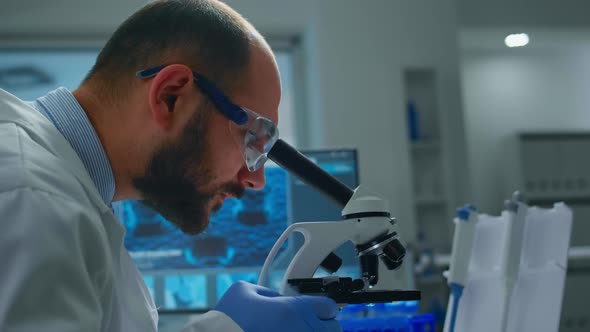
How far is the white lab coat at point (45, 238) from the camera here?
0.61 meters

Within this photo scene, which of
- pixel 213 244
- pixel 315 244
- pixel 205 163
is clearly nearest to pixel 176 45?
pixel 205 163

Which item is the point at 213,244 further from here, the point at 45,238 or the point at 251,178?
the point at 45,238

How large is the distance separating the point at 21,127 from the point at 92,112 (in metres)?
0.17

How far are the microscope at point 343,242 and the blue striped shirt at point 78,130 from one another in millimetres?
265

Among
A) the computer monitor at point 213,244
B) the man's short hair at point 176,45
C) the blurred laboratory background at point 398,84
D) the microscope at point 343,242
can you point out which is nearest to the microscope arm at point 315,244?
the microscope at point 343,242

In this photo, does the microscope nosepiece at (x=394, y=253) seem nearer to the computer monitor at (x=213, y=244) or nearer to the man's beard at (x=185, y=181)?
the man's beard at (x=185, y=181)

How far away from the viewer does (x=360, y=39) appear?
382 cm

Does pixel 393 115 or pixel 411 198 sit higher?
pixel 393 115

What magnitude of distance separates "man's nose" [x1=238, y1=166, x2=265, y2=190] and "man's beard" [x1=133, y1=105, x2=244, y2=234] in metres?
0.01

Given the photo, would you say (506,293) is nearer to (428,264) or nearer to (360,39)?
(428,264)

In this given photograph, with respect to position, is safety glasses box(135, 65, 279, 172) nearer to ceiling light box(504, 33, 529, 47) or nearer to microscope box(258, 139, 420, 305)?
microscope box(258, 139, 420, 305)

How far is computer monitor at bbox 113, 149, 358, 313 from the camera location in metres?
1.99

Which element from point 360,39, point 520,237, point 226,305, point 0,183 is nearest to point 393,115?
point 360,39

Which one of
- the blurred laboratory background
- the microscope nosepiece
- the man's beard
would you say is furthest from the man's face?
the blurred laboratory background
